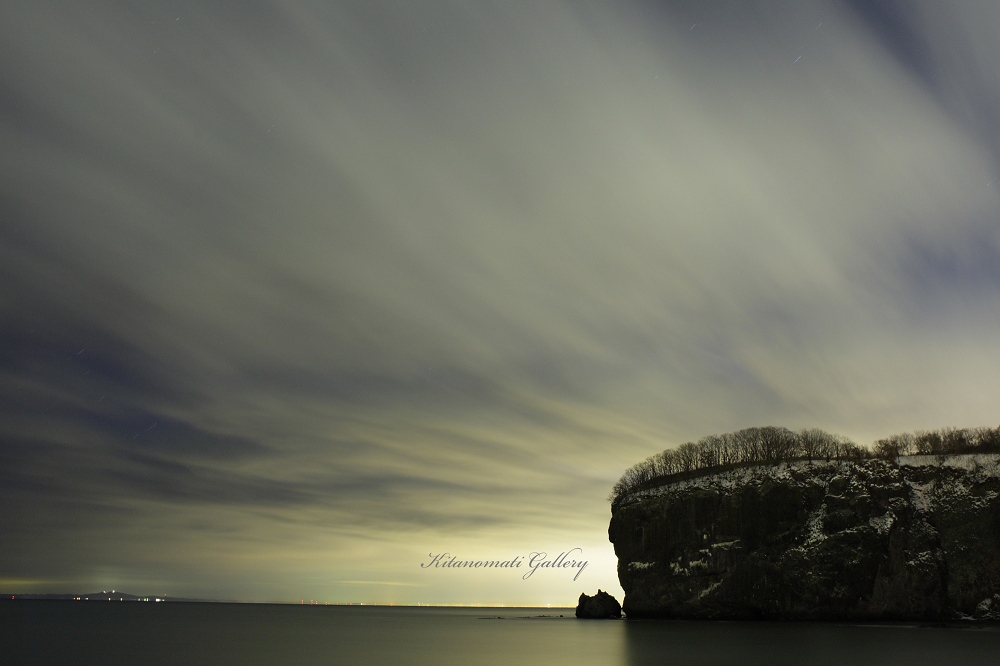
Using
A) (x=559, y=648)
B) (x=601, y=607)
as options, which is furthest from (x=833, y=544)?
(x=559, y=648)

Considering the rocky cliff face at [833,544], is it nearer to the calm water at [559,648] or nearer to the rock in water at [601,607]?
the rock in water at [601,607]

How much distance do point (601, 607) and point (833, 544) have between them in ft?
167

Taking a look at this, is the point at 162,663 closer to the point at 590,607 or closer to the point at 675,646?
the point at 675,646

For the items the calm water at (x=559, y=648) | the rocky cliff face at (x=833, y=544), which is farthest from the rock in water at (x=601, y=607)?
the calm water at (x=559, y=648)

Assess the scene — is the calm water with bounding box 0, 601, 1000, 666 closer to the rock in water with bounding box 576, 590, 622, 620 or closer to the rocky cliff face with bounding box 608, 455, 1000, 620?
the rocky cliff face with bounding box 608, 455, 1000, 620

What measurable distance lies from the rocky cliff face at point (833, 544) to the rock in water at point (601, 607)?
12990mm

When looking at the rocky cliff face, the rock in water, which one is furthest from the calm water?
the rock in water

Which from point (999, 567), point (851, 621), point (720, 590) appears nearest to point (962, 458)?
point (999, 567)

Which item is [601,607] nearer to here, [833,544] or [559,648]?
[833,544]

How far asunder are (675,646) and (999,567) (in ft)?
195

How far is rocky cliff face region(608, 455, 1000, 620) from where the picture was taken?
A: 3784 inches

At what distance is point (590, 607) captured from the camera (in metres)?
138

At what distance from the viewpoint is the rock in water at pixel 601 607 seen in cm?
13475

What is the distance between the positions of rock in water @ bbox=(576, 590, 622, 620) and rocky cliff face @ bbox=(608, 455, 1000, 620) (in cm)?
1299
